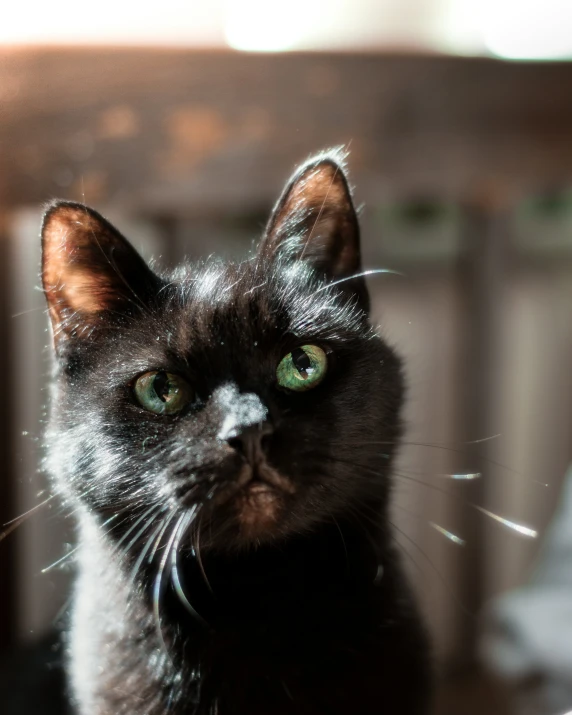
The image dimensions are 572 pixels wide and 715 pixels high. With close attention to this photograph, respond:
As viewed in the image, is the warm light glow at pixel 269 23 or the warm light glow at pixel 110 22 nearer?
the warm light glow at pixel 110 22

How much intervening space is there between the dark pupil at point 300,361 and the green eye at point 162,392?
0.10 m

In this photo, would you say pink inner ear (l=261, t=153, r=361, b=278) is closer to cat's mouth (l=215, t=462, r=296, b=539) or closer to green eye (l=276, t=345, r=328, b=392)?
green eye (l=276, t=345, r=328, b=392)

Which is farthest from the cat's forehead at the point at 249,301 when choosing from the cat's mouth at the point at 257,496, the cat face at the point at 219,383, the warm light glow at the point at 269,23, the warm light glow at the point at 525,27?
the warm light glow at the point at 525,27

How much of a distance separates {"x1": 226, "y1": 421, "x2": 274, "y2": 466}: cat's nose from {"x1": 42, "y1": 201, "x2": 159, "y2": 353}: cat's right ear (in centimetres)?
17

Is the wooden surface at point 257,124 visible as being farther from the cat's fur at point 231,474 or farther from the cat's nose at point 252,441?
the cat's nose at point 252,441

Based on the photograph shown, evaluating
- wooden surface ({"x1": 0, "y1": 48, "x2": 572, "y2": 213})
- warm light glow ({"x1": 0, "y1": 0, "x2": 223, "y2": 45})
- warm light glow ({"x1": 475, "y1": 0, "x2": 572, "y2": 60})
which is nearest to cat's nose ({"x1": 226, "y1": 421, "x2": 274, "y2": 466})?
wooden surface ({"x1": 0, "y1": 48, "x2": 572, "y2": 213})

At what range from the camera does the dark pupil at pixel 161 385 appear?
577mm

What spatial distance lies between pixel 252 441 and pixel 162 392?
0.35ft

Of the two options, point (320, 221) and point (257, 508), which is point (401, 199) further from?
point (257, 508)

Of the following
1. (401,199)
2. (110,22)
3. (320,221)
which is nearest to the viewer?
(320,221)

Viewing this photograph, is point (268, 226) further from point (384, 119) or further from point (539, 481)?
point (539, 481)

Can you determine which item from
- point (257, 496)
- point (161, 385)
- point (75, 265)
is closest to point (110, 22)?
point (75, 265)

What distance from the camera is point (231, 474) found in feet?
1.73

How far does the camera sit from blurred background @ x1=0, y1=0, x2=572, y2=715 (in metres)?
0.71
